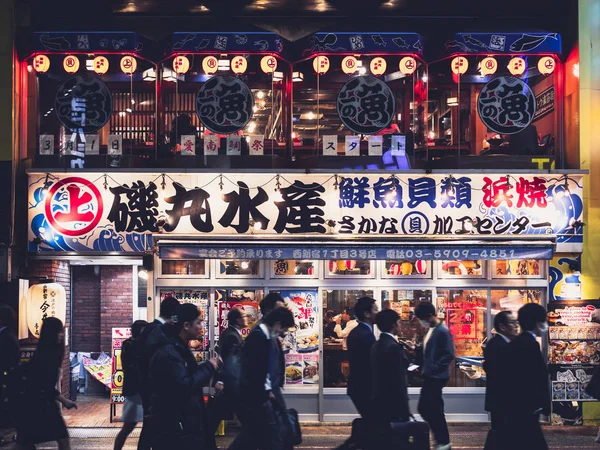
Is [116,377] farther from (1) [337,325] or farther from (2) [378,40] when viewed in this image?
(2) [378,40]

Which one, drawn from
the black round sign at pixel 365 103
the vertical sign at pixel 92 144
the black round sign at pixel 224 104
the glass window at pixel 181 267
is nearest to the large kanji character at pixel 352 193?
the black round sign at pixel 365 103

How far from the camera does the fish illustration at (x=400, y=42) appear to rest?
13609 millimetres

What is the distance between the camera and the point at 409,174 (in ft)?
44.2

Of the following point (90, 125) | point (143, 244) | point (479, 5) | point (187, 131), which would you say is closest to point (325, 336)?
point (143, 244)

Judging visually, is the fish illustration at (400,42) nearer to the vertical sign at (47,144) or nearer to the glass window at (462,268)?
the glass window at (462,268)

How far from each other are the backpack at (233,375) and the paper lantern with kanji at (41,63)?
7.86 m

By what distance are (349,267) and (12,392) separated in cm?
664

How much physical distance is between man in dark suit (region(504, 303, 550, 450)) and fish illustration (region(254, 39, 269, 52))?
782cm

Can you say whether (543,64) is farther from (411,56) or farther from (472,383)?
(472,383)

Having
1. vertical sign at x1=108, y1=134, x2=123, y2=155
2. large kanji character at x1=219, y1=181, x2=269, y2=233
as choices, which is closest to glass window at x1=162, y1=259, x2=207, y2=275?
large kanji character at x1=219, y1=181, x2=269, y2=233

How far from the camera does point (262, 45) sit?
44.6 feet

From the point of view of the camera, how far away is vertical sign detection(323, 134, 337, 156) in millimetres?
13617

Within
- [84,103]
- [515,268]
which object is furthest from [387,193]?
[84,103]

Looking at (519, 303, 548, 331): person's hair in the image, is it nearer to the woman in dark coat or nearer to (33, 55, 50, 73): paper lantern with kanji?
the woman in dark coat
